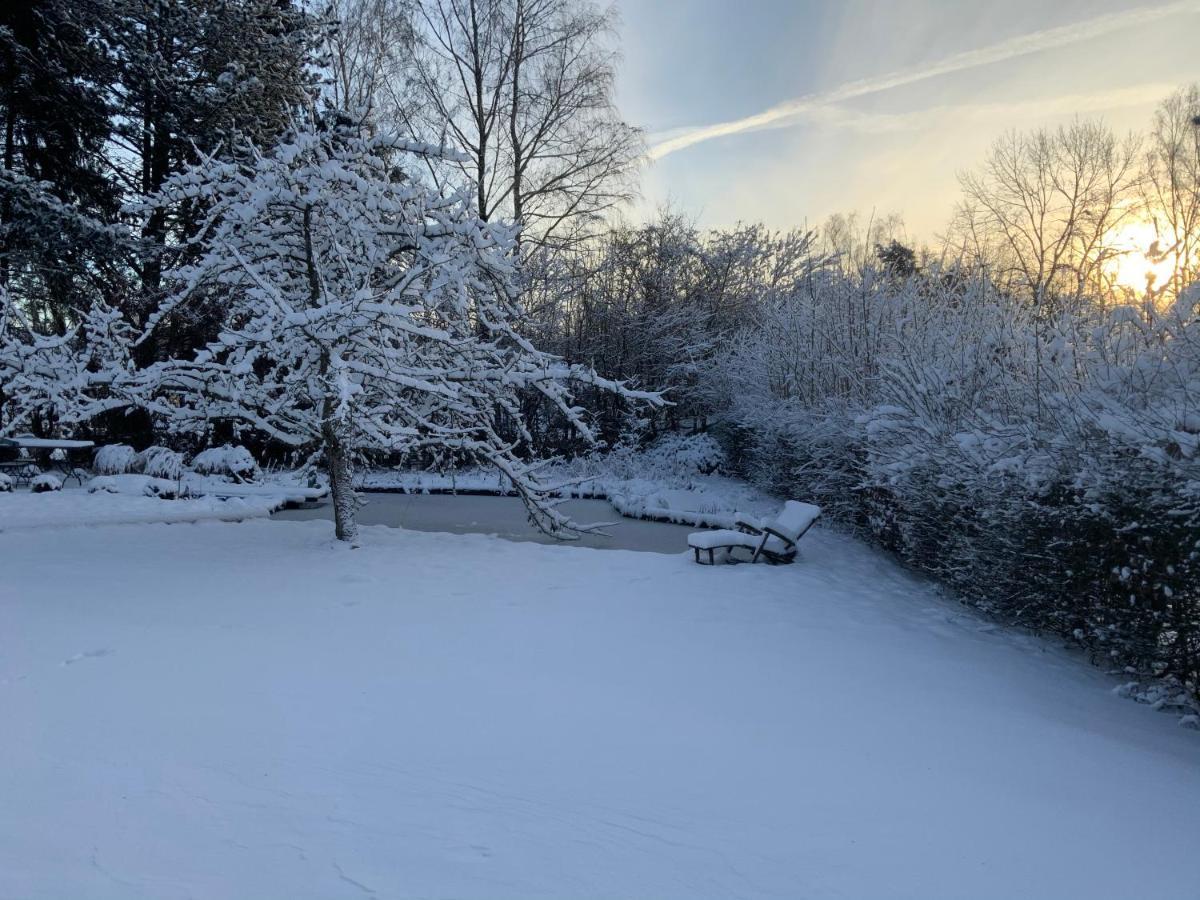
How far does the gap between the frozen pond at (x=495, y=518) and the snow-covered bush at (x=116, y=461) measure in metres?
4.26

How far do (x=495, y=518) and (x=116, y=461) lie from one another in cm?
763

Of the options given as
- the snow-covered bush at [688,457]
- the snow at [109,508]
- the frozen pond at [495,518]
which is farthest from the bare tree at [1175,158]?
the snow at [109,508]

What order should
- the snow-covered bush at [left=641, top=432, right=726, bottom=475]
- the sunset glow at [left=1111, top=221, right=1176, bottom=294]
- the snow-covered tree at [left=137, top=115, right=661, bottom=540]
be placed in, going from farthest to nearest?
the snow-covered bush at [left=641, top=432, right=726, bottom=475] < the snow-covered tree at [left=137, top=115, right=661, bottom=540] < the sunset glow at [left=1111, top=221, right=1176, bottom=294]

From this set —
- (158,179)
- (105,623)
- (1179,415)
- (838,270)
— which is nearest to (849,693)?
(1179,415)

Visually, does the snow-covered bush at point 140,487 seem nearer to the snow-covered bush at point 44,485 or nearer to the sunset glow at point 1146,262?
the snow-covered bush at point 44,485

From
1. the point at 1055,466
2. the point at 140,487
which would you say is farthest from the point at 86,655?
the point at 140,487

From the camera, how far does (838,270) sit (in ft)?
35.2

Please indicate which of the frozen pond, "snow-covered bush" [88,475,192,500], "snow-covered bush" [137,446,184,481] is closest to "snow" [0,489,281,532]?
"snow-covered bush" [88,475,192,500]

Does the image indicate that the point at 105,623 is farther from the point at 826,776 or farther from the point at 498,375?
the point at 826,776

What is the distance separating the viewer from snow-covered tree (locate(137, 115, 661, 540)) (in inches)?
254

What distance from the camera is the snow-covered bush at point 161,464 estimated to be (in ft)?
40.7

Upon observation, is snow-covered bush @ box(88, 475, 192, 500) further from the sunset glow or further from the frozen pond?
the sunset glow

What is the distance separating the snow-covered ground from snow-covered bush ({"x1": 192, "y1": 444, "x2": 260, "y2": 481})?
7.67 metres

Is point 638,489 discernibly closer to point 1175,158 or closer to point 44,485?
point 44,485
